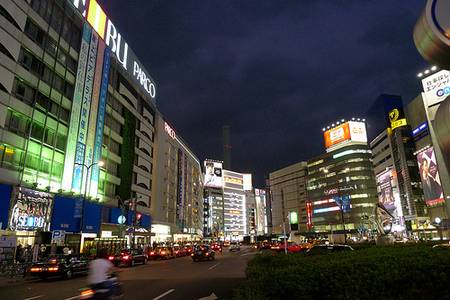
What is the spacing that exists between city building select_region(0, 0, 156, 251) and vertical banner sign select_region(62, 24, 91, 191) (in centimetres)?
13

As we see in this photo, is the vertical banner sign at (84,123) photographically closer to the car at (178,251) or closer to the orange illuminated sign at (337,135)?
the car at (178,251)

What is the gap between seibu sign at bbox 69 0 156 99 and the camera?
52.0 m

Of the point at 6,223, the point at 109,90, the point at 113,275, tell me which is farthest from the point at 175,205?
the point at 113,275

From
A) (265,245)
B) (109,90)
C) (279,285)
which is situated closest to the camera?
(279,285)

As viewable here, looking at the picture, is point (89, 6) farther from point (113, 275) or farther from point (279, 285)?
point (279, 285)

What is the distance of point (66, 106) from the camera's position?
45.2 metres

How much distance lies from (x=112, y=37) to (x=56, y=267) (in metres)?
46.9

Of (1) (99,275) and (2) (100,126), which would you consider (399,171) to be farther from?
(1) (99,275)

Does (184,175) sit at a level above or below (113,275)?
above

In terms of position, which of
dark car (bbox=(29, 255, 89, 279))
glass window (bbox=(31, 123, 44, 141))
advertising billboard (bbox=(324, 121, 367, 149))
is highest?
advertising billboard (bbox=(324, 121, 367, 149))

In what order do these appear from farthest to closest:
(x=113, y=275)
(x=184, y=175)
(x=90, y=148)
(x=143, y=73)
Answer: (x=184, y=175) → (x=143, y=73) → (x=90, y=148) → (x=113, y=275)

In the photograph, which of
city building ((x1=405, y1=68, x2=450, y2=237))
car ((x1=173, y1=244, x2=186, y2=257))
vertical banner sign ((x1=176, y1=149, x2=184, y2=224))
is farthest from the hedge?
vertical banner sign ((x1=176, y1=149, x2=184, y2=224))

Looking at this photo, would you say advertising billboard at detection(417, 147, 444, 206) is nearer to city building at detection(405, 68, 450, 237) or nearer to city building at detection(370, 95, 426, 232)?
city building at detection(405, 68, 450, 237)

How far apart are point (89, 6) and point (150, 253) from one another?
1505 inches
